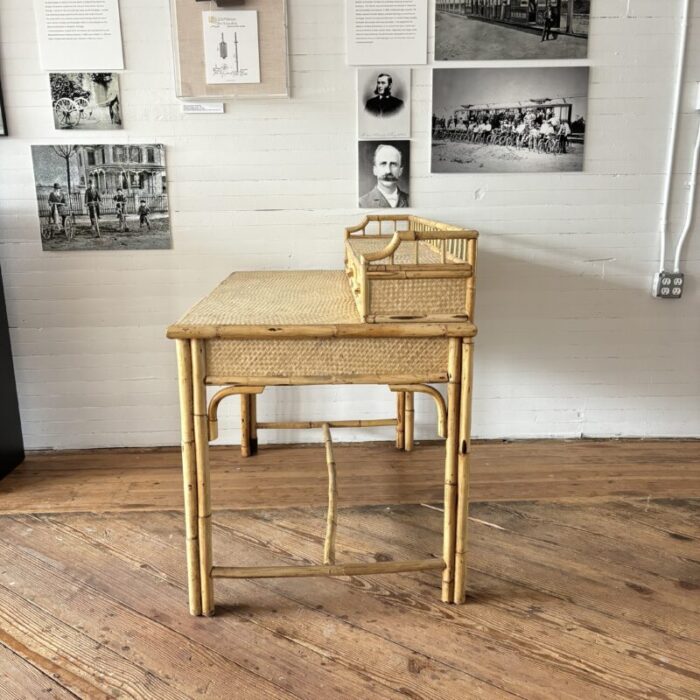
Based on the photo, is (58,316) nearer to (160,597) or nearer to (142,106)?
(142,106)

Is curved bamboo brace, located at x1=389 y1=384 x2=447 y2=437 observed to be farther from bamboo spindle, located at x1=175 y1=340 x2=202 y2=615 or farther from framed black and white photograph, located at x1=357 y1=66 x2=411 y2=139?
framed black and white photograph, located at x1=357 y1=66 x2=411 y2=139

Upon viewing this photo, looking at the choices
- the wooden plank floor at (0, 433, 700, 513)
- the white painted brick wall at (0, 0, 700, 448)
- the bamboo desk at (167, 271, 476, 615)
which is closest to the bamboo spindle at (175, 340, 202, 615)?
the bamboo desk at (167, 271, 476, 615)

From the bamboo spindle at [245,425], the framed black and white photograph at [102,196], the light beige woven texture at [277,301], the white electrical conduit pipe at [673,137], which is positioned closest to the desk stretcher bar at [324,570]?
the light beige woven texture at [277,301]

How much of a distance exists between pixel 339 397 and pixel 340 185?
0.85m

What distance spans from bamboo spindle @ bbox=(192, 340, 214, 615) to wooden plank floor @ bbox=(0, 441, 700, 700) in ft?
0.29

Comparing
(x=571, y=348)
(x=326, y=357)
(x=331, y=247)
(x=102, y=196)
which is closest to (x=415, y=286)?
(x=326, y=357)

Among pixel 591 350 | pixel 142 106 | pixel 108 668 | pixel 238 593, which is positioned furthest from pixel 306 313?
pixel 591 350

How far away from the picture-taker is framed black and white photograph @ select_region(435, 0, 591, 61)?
7.91 feet

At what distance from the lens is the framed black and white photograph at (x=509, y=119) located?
8.06ft

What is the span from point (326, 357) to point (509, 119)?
4.79 feet

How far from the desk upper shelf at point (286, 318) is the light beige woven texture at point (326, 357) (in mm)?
30

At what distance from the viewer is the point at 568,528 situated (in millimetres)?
2023

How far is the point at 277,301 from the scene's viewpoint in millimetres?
1834

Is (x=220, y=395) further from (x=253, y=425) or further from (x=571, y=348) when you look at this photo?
(x=571, y=348)
